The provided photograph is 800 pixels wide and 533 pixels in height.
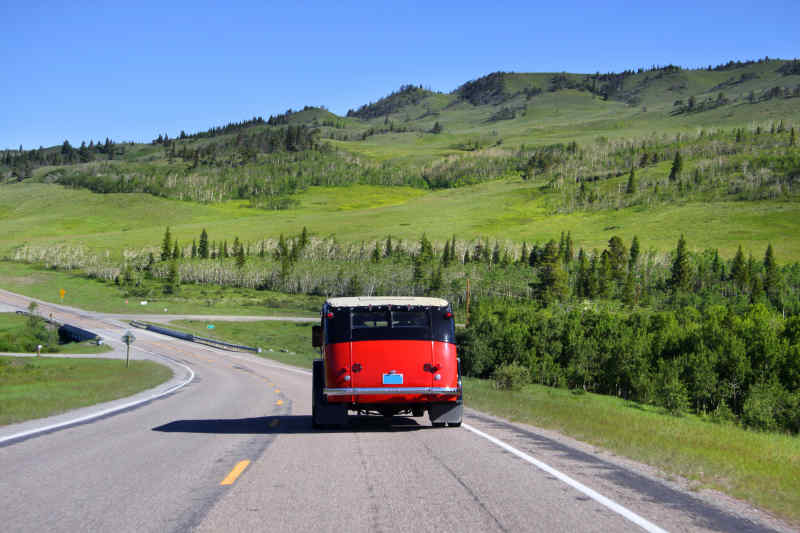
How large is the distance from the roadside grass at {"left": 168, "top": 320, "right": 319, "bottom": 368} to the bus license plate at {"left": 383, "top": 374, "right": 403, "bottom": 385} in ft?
237

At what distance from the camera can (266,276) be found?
643 feet

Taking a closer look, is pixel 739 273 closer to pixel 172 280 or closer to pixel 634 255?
pixel 634 255

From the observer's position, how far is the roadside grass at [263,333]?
9744 centimetres

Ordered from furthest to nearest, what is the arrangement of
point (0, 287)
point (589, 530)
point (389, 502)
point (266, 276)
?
1. point (266, 276)
2. point (0, 287)
3. point (389, 502)
4. point (589, 530)

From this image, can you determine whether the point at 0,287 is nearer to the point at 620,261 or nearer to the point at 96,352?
the point at 96,352

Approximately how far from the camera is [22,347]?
89000mm

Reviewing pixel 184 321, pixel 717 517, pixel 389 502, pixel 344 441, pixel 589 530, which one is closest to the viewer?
pixel 589 530

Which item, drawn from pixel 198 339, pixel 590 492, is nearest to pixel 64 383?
pixel 590 492

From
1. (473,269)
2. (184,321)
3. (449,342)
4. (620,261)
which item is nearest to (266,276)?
(473,269)

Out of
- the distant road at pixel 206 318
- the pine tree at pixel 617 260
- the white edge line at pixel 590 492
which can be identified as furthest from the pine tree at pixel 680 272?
the white edge line at pixel 590 492

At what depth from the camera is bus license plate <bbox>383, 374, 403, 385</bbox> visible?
1475 centimetres

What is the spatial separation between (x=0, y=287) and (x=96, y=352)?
4044 inches

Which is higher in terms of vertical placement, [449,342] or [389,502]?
[449,342]

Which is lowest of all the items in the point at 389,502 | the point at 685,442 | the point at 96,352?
the point at 96,352
